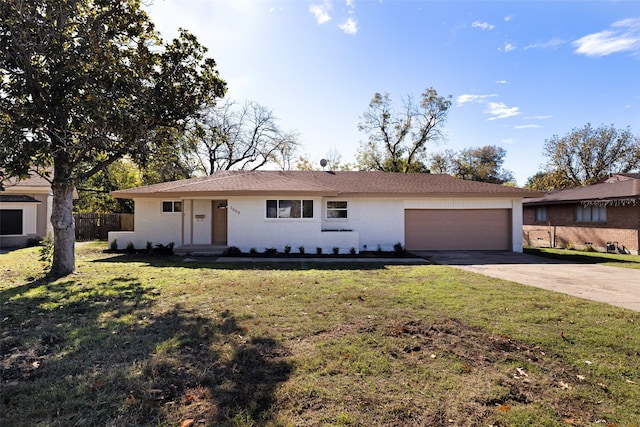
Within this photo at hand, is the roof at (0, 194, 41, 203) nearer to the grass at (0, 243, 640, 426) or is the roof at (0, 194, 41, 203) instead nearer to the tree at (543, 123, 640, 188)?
the grass at (0, 243, 640, 426)

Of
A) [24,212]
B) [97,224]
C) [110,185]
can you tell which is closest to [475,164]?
[97,224]

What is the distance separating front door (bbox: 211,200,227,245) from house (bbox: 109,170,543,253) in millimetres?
46

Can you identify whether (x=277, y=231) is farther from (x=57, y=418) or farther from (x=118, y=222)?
(x=118, y=222)

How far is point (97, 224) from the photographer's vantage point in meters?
21.2

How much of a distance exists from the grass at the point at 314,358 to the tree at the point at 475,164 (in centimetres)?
3492

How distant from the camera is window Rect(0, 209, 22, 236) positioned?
1644cm

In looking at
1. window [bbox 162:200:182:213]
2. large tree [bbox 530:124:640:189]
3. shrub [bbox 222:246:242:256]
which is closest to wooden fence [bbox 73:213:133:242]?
window [bbox 162:200:182:213]

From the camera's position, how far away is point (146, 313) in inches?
217

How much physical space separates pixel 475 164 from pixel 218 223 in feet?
124

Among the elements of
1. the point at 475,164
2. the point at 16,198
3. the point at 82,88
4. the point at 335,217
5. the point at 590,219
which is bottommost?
the point at 590,219

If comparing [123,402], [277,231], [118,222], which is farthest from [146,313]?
[118,222]

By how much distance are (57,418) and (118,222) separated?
22.5 metres

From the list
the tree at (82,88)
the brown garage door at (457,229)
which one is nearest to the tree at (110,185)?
the tree at (82,88)

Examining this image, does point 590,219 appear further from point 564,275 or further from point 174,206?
point 174,206
